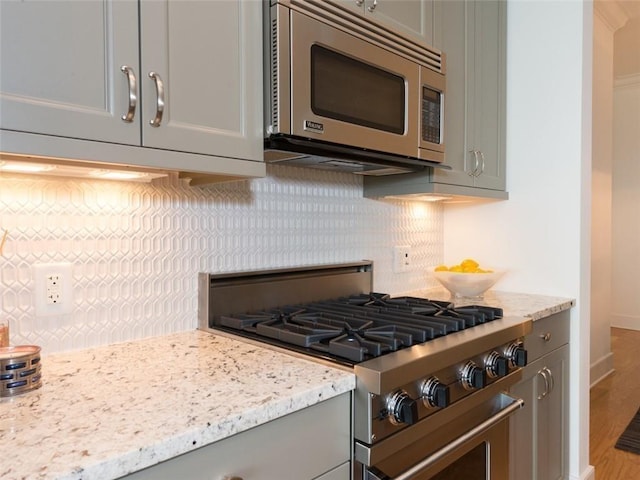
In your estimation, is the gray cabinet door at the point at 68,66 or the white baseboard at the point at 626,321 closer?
the gray cabinet door at the point at 68,66

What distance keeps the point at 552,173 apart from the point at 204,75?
1679mm

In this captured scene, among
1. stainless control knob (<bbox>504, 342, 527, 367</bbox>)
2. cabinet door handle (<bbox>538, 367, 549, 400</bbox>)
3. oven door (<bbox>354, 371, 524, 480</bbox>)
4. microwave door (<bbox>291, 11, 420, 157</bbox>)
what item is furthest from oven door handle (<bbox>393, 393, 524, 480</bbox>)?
microwave door (<bbox>291, 11, 420, 157</bbox>)

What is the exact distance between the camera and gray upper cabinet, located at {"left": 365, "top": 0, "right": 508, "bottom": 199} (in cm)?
181

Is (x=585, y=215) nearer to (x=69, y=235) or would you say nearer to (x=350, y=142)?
(x=350, y=142)

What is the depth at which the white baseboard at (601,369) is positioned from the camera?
3.58 m

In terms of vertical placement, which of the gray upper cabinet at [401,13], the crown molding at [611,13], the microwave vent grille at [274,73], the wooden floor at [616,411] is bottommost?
the wooden floor at [616,411]

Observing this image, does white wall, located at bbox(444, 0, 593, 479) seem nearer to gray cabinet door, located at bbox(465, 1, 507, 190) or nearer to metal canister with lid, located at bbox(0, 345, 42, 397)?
gray cabinet door, located at bbox(465, 1, 507, 190)

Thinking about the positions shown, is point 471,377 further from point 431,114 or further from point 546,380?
point 431,114

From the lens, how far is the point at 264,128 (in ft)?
3.80

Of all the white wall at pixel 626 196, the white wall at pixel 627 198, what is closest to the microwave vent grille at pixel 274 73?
the white wall at pixel 626 196

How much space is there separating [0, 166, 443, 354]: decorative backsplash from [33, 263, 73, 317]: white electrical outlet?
16mm

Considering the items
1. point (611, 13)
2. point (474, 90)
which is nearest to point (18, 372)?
point (474, 90)

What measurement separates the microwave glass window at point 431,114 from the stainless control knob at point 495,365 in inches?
29.1

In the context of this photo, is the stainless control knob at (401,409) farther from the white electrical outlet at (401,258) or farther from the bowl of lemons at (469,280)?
the white electrical outlet at (401,258)
